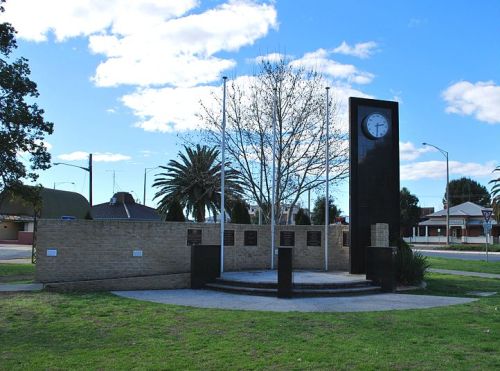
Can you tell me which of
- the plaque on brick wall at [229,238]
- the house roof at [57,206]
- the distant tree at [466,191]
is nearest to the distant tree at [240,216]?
the plaque on brick wall at [229,238]

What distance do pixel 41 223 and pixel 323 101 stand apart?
13.6 metres

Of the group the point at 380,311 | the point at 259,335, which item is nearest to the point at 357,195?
the point at 380,311

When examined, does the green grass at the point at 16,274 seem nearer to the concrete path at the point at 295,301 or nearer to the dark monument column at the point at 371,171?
the concrete path at the point at 295,301

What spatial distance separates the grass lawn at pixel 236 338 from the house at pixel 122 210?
142 ft

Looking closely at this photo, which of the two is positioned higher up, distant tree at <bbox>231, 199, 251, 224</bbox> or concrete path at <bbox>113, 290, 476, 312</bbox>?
distant tree at <bbox>231, 199, 251, 224</bbox>

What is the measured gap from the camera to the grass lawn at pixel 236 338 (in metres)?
6.87

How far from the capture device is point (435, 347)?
777cm

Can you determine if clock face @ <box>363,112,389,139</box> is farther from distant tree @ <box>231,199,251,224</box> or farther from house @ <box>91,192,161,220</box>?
house @ <box>91,192,161,220</box>

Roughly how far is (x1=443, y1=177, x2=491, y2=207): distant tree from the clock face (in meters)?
87.5

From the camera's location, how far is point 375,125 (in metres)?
19.0

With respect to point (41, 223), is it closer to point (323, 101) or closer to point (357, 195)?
point (357, 195)

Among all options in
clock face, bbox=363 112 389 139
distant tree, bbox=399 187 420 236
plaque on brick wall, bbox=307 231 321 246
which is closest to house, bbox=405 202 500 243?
distant tree, bbox=399 187 420 236

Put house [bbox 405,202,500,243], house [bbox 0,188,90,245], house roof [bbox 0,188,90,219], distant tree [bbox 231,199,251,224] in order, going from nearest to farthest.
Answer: distant tree [bbox 231,199,251,224] < house [bbox 0,188,90,245] < house roof [bbox 0,188,90,219] < house [bbox 405,202,500,243]

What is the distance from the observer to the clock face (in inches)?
743
